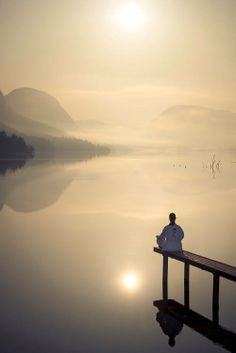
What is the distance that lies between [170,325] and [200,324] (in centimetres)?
104

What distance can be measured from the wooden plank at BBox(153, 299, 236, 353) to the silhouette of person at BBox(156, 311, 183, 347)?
7.5 inches

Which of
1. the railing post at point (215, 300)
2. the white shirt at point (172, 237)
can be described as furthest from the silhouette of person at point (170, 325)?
the white shirt at point (172, 237)

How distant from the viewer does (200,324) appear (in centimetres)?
1616

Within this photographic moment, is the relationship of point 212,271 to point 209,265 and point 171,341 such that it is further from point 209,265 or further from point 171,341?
point 171,341

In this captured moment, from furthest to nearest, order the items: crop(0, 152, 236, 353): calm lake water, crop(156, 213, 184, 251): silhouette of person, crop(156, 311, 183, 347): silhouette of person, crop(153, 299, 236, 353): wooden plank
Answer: crop(156, 213, 184, 251): silhouette of person, crop(156, 311, 183, 347): silhouette of person, crop(0, 152, 236, 353): calm lake water, crop(153, 299, 236, 353): wooden plank

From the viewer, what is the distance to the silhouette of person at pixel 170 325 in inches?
602

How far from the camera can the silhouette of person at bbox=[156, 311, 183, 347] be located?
50.2 ft

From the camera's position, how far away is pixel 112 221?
1597 inches

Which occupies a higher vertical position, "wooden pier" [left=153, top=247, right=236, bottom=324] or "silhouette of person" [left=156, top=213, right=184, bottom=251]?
"silhouette of person" [left=156, top=213, right=184, bottom=251]

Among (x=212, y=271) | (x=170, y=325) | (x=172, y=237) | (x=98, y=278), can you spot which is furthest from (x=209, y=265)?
(x=98, y=278)

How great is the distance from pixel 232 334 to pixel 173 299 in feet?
12.8

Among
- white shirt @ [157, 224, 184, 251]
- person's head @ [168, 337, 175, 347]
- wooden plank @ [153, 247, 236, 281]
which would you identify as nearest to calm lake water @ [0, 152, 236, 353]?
person's head @ [168, 337, 175, 347]

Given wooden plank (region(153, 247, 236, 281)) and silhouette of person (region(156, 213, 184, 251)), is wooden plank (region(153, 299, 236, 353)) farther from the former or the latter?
silhouette of person (region(156, 213, 184, 251))

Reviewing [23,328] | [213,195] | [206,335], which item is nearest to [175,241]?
[206,335]
